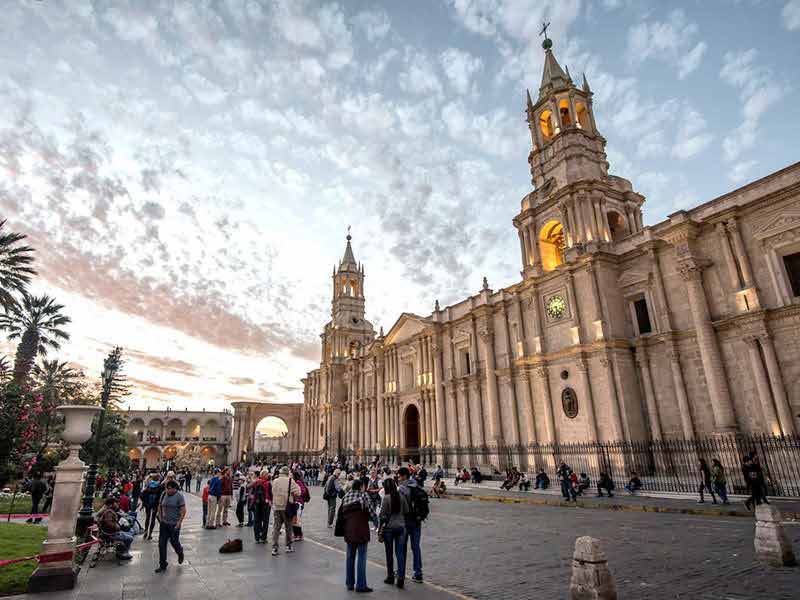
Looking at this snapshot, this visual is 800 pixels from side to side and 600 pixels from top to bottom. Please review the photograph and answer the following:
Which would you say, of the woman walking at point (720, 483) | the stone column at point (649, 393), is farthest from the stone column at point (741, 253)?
the woman walking at point (720, 483)

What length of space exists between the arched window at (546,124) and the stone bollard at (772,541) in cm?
2810

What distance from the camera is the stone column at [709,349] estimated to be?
17891 mm

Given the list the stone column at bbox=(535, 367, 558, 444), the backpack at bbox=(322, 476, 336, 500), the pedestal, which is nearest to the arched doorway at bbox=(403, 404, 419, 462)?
the stone column at bbox=(535, 367, 558, 444)

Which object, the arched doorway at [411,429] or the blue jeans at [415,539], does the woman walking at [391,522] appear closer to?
the blue jeans at [415,539]

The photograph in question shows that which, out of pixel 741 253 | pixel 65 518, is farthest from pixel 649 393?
pixel 65 518

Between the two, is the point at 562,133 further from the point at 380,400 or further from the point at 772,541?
the point at 380,400

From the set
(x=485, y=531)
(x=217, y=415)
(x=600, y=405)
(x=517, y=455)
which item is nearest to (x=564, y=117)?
(x=600, y=405)

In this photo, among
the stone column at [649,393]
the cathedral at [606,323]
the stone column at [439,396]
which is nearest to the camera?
the cathedral at [606,323]

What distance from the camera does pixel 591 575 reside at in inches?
183

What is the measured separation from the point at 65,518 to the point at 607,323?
876 inches

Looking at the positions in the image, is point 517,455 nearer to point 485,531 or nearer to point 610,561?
point 485,531

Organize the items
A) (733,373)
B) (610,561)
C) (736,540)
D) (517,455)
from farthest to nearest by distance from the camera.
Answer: (517,455) < (733,373) < (736,540) < (610,561)

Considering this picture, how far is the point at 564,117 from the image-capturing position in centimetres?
3009

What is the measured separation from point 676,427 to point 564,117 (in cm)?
2072
